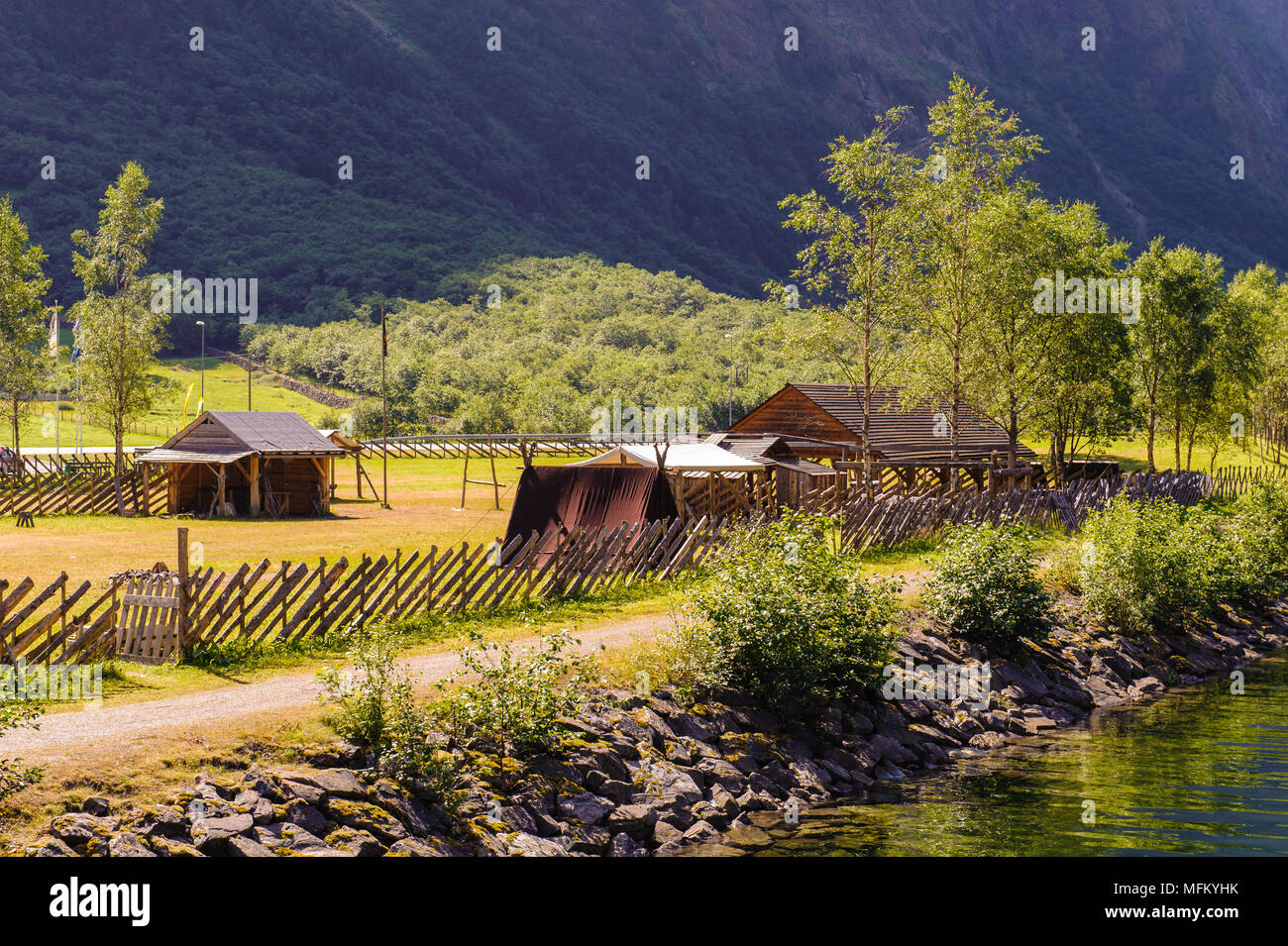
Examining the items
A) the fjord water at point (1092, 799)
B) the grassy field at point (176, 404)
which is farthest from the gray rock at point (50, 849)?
the grassy field at point (176, 404)

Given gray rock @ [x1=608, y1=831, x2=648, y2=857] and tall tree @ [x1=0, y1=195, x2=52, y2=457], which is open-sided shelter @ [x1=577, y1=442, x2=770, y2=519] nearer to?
gray rock @ [x1=608, y1=831, x2=648, y2=857]

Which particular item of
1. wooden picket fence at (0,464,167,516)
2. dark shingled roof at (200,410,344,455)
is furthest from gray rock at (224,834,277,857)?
dark shingled roof at (200,410,344,455)

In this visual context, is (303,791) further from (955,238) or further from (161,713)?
(955,238)

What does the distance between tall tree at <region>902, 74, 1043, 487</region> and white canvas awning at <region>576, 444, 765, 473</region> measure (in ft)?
25.2

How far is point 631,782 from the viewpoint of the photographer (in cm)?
1622

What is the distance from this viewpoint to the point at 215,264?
18600 centimetres

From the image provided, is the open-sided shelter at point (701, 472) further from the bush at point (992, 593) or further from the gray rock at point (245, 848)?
the gray rock at point (245, 848)

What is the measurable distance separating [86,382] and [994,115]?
114ft

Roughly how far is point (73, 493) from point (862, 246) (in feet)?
96.9

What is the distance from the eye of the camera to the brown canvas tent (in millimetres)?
30656

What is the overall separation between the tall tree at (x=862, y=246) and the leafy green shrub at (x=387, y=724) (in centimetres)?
2475

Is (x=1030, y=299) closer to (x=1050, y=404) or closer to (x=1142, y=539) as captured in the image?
(x=1050, y=404)

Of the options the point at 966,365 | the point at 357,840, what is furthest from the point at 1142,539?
the point at 357,840

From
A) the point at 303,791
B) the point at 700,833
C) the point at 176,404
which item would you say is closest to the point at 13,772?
the point at 303,791
